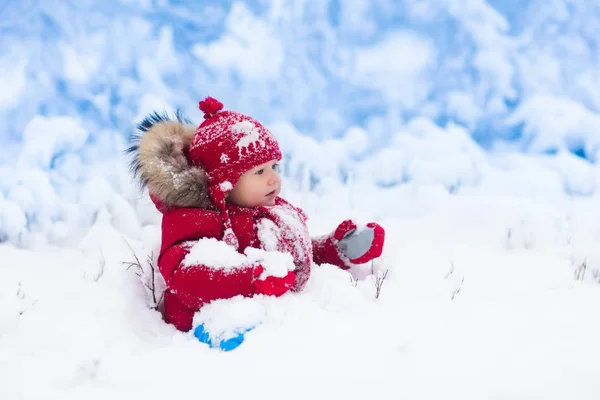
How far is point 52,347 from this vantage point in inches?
71.1

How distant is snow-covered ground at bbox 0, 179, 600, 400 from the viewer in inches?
58.8

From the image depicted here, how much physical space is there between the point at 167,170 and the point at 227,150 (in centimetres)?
33

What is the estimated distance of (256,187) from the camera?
2594 mm

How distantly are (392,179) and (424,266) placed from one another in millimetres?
2418

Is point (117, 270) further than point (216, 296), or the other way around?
point (117, 270)

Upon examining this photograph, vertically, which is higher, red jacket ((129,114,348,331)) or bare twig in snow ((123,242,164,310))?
red jacket ((129,114,348,331))

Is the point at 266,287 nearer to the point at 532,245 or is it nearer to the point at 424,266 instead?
the point at 424,266

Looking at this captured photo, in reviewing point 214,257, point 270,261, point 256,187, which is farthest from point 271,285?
point 256,187

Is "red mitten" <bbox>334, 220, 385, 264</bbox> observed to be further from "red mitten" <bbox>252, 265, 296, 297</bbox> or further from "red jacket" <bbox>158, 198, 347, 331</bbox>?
"red mitten" <bbox>252, 265, 296, 297</bbox>

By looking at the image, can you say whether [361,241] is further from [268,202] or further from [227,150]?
[227,150]

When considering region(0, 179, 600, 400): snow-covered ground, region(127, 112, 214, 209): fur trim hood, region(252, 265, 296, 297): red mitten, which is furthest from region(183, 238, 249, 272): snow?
region(127, 112, 214, 209): fur trim hood

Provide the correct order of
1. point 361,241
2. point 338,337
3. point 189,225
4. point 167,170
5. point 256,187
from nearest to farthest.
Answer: point 338,337 < point 189,225 < point 167,170 < point 256,187 < point 361,241

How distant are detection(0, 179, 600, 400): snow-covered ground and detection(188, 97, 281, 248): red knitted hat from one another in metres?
0.68

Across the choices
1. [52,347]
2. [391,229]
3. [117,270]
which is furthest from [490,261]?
[52,347]
